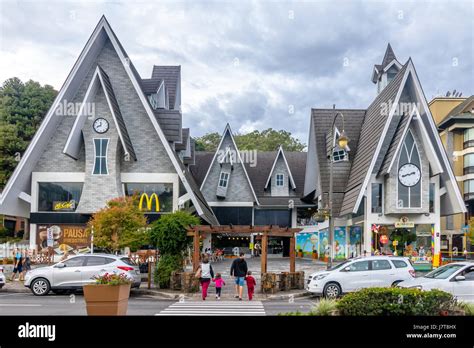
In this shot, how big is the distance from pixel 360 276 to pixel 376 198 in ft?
60.1

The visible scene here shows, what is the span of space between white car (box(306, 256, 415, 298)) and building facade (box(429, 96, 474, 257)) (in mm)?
33974

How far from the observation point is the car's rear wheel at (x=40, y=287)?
20658 mm

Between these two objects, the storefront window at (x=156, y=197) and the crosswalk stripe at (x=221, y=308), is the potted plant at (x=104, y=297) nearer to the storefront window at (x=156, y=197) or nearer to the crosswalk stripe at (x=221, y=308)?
the crosswalk stripe at (x=221, y=308)

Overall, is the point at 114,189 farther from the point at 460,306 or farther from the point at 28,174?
the point at 460,306

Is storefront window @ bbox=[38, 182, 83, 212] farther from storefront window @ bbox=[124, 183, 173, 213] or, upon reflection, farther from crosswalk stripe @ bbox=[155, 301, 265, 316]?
crosswalk stripe @ bbox=[155, 301, 265, 316]

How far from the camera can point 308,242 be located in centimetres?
4806

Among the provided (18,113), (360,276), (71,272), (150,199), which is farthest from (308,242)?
(71,272)

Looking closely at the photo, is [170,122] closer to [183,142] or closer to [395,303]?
[183,142]

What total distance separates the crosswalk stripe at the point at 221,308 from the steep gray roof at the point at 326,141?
20902 mm

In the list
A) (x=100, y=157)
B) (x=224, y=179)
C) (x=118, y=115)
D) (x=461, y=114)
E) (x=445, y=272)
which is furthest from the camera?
(x=461, y=114)

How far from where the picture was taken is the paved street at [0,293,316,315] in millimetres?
14836

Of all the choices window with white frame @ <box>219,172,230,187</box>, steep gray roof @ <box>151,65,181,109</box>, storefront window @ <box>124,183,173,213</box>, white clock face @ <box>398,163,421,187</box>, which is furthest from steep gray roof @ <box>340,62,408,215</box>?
steep gray roof @ <box>151,65,181,109</box>

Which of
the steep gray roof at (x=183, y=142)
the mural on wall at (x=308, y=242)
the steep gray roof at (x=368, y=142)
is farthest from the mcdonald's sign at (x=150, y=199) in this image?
the mural on wall at (x=308, y=242)

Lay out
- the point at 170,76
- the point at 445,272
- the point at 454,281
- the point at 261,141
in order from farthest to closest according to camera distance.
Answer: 1. the point at 261,141
2. the point at 170,76
3. the point at 445,272
4. the point at 454,281
